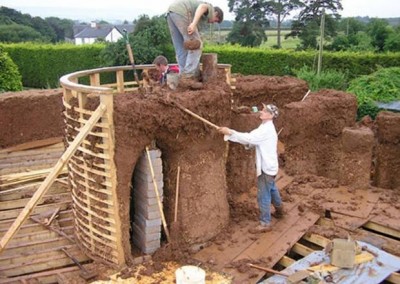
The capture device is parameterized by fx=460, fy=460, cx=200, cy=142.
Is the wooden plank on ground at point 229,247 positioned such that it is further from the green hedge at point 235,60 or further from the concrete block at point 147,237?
the green hedge at point 235,60

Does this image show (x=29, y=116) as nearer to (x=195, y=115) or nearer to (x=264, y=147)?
(x=195, y=115)

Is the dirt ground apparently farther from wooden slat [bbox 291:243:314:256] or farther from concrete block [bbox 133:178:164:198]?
wooden slat [bbox 291:243:314:256]

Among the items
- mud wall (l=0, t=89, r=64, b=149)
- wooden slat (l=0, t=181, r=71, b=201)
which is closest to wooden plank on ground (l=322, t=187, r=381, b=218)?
wooden slat (l=0, t=181, r=71, b=201)

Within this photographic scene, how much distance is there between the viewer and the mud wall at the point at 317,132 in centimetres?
989

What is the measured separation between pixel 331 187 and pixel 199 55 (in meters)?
4.11

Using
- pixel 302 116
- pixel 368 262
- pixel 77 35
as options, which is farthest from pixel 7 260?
pixel 77 35

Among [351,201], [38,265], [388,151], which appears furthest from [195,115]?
[388,151]

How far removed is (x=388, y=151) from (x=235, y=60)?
1402cm

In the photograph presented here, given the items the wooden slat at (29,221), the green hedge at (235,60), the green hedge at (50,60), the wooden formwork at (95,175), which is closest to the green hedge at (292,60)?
the green hedge at (235,60)

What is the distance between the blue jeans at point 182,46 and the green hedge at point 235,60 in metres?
12.3

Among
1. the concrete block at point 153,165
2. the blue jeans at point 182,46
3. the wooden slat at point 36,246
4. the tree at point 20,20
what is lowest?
the wooden slat at point 36,246

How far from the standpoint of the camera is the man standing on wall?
24.0 ft

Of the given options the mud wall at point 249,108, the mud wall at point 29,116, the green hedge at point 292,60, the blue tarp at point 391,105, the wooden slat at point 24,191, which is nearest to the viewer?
the mud wall at point 249,108

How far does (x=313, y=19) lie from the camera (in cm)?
3316
